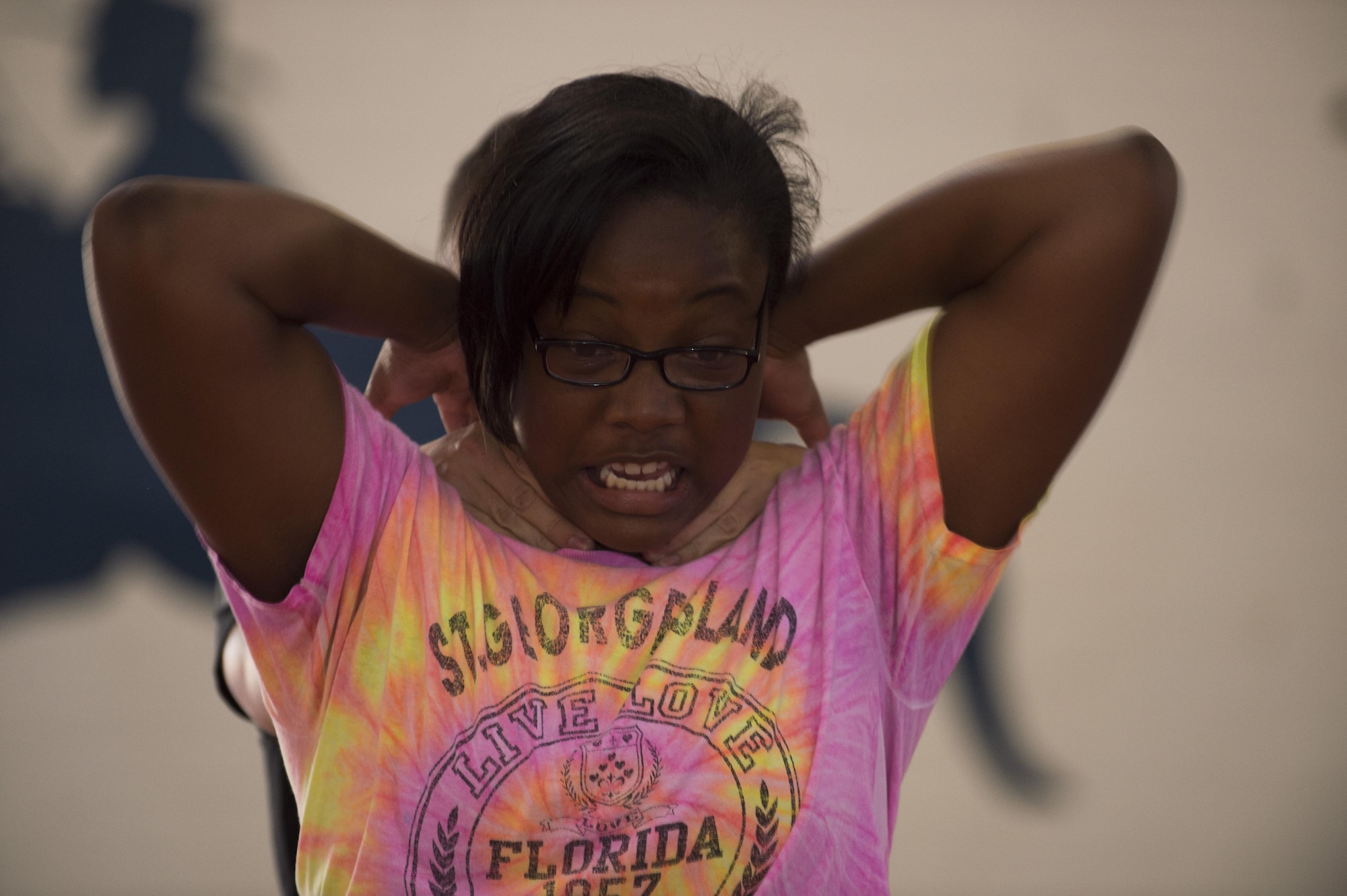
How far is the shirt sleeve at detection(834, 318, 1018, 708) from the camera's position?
0.91 metres

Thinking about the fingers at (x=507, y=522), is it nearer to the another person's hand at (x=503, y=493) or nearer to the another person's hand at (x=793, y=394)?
Answer: the another person's hand at (x=503, y=493)

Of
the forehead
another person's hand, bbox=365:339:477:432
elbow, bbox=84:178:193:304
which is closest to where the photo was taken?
elbow, bbox=84:178:193:304

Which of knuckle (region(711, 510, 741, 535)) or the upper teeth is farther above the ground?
the upper teeth

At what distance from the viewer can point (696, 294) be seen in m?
0.84

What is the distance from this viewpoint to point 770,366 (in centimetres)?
110

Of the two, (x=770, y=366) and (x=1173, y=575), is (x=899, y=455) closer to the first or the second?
(x=770, y=366)

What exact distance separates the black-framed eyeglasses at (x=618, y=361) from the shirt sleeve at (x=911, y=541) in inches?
6.1

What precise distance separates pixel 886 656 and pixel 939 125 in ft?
3.75

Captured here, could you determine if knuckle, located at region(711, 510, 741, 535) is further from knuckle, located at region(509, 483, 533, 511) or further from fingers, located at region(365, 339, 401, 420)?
fingers, located at region(365, 339, 401, 420)

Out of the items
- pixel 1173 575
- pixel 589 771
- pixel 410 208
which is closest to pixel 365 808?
pixel 589 771

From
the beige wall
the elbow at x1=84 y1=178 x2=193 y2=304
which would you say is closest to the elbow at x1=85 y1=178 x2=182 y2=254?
the elbow at x1=84 y1=178 x2=193 y2=304

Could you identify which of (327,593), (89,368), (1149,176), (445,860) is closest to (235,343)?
(327,593)

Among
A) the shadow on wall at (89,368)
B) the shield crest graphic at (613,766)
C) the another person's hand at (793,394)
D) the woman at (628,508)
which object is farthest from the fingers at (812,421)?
the shadow on wall at (89,368)

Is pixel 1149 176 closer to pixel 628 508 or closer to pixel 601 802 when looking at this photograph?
pixel 628 508
